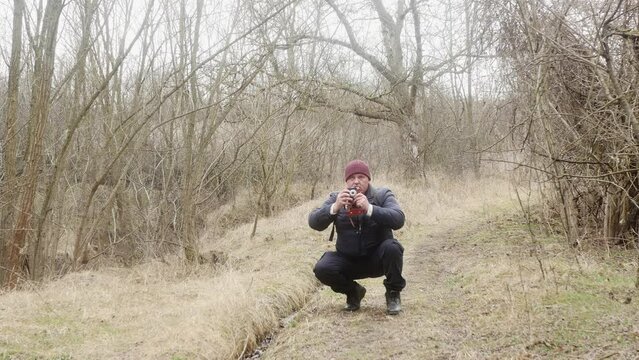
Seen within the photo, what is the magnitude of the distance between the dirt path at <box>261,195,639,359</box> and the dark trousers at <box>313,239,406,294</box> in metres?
0.30

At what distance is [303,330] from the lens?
4.75 meters

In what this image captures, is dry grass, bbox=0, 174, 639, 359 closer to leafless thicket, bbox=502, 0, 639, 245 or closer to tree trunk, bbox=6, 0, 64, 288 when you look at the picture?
leafless thicket, bbox=502, 0, 639, 245

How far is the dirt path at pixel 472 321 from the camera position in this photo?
3.60 meters

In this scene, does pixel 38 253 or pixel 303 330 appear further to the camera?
pixel 38 253

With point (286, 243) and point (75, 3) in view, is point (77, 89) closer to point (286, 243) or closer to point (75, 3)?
point (75, 3)

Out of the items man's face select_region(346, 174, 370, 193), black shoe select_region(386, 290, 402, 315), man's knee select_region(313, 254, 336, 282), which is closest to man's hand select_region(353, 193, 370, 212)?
man's face select_region(346, 174, 370, 193)

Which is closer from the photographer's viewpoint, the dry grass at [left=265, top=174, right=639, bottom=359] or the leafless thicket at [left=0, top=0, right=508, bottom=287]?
the dry grass at [left=265, top=174, right=639, bottom=359]

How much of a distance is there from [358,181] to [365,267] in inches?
31.0

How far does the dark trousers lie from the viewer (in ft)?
15.3

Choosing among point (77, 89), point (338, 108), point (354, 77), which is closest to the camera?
point (77, 89)

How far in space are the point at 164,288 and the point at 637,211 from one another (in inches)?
249

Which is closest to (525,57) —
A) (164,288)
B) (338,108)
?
(164,288)

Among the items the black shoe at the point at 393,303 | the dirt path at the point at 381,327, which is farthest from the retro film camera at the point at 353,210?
the dirt path at the point at 381,327

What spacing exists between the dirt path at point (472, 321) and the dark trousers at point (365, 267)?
301 millimetres
